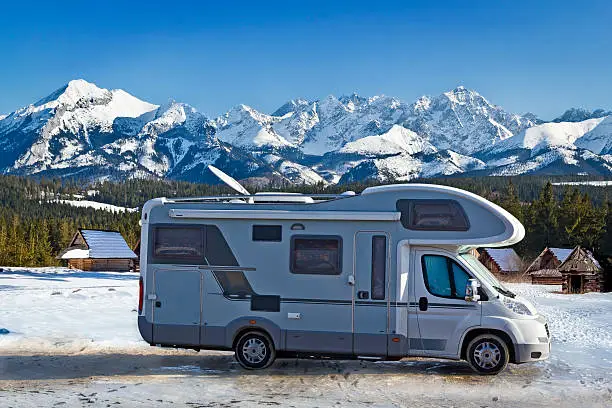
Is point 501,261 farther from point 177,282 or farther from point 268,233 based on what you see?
point 177,282

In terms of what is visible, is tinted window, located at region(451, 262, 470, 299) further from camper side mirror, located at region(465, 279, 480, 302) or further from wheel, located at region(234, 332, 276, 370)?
wheel, located at region(234, 332, 276, 370)

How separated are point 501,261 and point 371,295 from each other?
201 ft

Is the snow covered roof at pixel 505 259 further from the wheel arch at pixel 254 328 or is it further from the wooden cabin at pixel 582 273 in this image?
the wheel arch at pixel 254 328

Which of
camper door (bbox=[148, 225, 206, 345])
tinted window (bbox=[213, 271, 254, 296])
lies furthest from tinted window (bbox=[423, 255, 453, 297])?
camper door (bbox=[148, 225, 206, 345])

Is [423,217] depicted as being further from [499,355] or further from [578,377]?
[578,377]

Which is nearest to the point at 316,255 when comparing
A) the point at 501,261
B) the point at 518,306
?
the point at 518,306

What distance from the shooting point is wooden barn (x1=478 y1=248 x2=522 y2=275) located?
69625 mm

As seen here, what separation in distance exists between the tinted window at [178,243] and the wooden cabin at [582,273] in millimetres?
44360

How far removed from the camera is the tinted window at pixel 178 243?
12.8 meters

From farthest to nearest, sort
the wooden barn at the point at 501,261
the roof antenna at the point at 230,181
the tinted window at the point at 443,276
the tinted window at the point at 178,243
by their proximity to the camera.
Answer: the wooden barn at the point at 501,261
the roof antenna at the point at 230,181
the tinted window at the point at 178,243
the tinted window at the point at 443,276

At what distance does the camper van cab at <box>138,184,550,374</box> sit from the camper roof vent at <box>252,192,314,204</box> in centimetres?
2

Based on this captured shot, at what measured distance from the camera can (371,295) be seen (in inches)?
476

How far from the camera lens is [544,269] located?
198 ft

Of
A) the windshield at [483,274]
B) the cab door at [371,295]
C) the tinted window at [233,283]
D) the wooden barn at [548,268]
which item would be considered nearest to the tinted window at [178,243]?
the tinted window at [233,283]
